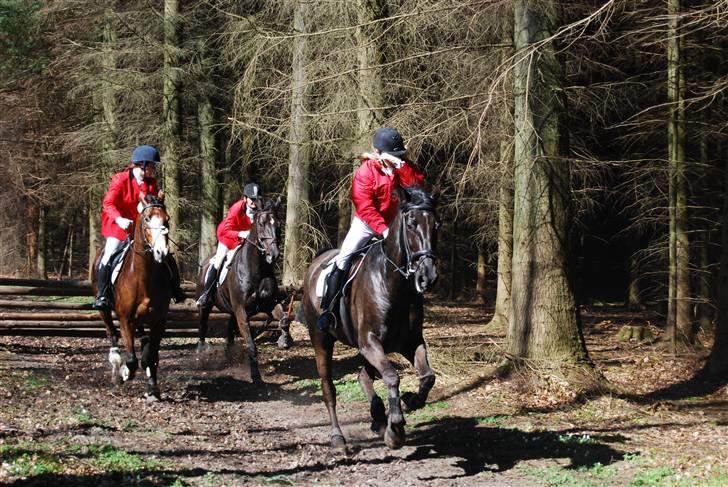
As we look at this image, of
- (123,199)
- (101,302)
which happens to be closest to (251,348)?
(101,302)

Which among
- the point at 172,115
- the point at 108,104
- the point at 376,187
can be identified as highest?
the point at 108,104

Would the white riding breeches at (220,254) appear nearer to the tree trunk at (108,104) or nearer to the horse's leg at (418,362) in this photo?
the horse's leg at (418,362)

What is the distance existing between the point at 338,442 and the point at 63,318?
29.8 ft

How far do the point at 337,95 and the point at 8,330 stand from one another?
736 cm

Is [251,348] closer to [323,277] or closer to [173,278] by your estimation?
[173,278]

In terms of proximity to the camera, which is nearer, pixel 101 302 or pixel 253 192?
pixel 101 302

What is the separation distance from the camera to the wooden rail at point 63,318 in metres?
15.3

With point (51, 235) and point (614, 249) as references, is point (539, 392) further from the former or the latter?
point (51, 235)

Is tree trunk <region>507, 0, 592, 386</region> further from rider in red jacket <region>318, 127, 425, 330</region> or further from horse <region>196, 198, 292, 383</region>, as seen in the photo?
horse <region>196, 198, 292, 383</region>

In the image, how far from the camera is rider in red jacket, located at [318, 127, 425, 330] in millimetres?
8586

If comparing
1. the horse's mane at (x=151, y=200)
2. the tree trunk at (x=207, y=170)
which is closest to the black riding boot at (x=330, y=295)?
the horse's mane at (x=151, y=200)

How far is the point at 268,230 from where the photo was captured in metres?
13.4

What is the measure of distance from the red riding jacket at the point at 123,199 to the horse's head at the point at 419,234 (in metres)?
5.10

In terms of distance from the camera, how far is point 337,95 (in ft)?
50.5
